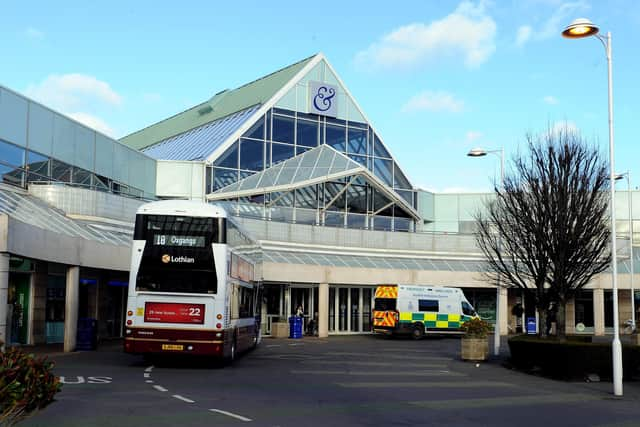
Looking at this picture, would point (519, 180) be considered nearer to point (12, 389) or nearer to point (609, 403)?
point (609, 403)

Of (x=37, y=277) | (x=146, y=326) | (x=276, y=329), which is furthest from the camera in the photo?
(x=276, y=329)

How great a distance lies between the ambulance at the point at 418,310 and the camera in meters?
39.8

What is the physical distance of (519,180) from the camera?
25750 millimetres

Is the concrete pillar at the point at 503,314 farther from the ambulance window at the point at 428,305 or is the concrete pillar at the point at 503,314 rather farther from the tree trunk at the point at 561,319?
the tree trunk at the point at 561,319

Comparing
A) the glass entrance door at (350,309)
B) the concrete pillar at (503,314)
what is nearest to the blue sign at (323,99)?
the glass entrance door at (350,309)

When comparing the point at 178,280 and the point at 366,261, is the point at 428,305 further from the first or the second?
the point at 178,280

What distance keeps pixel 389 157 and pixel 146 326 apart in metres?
35.4

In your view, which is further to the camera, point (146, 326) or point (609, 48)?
point (146, 326)

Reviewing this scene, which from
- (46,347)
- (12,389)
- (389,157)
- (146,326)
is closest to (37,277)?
(46,347)

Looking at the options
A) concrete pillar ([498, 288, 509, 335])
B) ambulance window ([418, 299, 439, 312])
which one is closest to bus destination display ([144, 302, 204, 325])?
ambulance window ([418, 299, 439, 312])

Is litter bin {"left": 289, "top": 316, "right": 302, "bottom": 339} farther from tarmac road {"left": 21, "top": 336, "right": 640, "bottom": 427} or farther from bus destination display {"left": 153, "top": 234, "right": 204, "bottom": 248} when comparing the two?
bus destination display {"left": 153, "top": 234, "right": 204, "bottom": 248}

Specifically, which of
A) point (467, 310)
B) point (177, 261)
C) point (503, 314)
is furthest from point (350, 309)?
point (177, 261)

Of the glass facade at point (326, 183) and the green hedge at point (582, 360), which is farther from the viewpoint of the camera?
the glass facade at point (326, 183)

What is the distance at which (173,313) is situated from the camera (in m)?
20.2
